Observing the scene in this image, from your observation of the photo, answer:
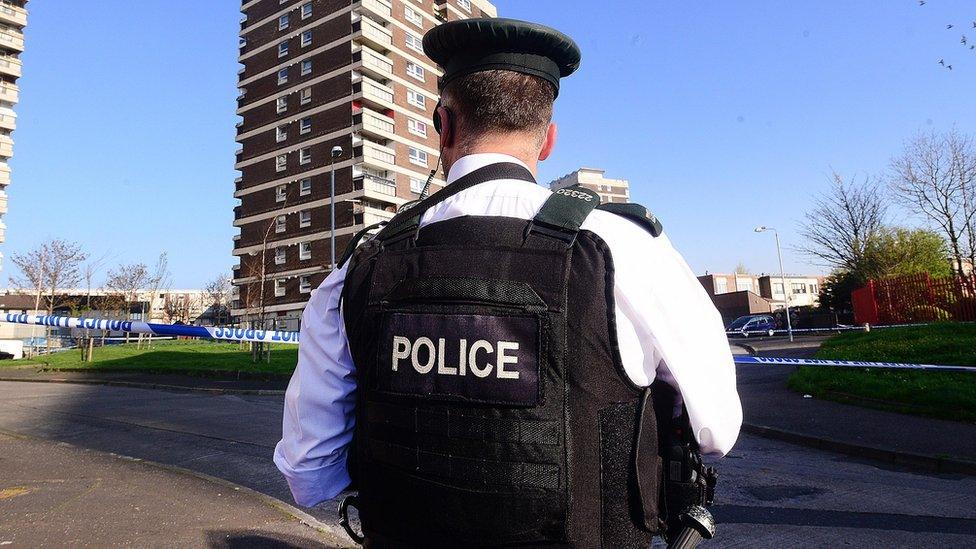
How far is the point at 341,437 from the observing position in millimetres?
1578

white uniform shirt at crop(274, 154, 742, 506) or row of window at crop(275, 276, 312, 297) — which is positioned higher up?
row of window at crop(275, 276, 312, 297)

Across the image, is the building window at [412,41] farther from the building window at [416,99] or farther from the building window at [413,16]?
the building window at [416,99]

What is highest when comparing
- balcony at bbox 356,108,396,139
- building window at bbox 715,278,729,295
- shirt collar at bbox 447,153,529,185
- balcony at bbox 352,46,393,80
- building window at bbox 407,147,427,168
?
balcony at bbox 352,46,393,80

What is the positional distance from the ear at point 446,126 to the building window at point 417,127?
4395 cm

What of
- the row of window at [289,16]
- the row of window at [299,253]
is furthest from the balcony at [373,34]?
the row of window at [299,253]

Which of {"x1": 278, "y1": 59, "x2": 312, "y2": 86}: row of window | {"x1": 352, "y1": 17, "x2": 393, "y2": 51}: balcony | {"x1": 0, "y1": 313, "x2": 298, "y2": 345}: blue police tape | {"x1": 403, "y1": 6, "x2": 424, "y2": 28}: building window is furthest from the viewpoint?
{"x1": 403, "y1": 6, "x2": 424, "y2": 28}: building window

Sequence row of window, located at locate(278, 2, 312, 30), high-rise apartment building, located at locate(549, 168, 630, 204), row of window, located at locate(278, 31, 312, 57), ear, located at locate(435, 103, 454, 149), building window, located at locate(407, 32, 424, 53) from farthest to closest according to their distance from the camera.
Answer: high-rise apartment building, located at locate(549, 168, 630, 204) → building window, located at locate(407, 32, 424, 53) → row of window, located at locate(278, 2, 312, 30) → row of window, located at locate(278, 31, 312, 57) → ear, located at locate(435, 103, 454, 149)

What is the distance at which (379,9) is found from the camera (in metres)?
42.2

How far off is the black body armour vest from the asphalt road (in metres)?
3.12

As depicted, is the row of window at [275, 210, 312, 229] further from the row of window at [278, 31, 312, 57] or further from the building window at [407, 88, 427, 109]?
the row of window at [278, 31, 312, 57]

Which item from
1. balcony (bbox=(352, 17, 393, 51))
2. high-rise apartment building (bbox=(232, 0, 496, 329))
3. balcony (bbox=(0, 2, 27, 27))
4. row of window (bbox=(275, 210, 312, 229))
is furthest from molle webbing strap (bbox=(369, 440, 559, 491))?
balcony (bbox=(0, 2, 27, 27))

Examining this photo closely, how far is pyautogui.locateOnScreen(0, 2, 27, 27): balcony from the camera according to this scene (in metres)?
41.0

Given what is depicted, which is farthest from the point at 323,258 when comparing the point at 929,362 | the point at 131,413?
the point at 929,362

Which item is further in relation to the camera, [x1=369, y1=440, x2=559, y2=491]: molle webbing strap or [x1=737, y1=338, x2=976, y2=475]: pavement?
[x1=737, y1=338, x2=976, y2=475]: pavement
